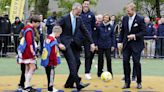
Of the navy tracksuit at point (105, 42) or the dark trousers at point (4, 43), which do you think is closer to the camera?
the navy tracksuit at point (105, 42)

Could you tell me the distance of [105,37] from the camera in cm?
1396

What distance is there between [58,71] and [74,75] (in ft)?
16.3

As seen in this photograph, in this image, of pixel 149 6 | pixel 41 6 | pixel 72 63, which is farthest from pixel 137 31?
pixel 149 6

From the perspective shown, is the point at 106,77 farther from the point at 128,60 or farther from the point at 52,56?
the point at 52,56

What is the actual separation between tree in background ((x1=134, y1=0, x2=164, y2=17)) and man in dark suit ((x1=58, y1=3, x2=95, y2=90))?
30.2 metres

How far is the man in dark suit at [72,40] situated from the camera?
11.1 metres

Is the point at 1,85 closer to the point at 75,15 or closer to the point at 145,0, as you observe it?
the point at 75,15

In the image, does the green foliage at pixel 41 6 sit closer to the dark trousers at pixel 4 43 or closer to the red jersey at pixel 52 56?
the dark trousers at pixel 4 43

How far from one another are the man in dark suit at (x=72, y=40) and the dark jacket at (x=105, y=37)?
80.8 inches

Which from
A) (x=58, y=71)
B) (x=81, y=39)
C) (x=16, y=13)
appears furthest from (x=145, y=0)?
(x=81, y=39)

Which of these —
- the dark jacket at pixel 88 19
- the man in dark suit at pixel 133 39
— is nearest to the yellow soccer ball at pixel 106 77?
the man in dark suit at pixel 133 39

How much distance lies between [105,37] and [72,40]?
2.62 m

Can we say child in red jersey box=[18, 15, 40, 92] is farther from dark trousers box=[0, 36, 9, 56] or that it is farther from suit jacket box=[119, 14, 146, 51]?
dark trousers box=[0, 36, 9, 56]

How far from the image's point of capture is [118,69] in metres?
17.0
